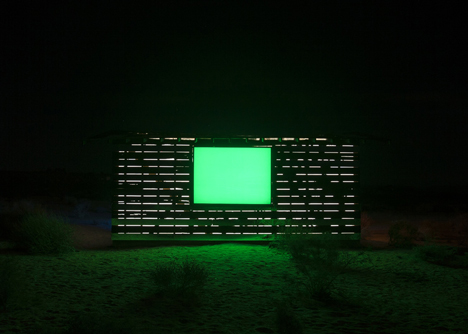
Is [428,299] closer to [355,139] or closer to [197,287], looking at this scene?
[197,287]

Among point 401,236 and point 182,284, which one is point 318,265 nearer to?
point 182,284

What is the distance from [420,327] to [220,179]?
705 centimetres

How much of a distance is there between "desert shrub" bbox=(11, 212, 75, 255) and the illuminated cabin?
1632 millimetres

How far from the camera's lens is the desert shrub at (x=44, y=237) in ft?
32.1

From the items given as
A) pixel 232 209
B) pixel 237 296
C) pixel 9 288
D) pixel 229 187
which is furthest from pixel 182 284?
pixel 229 187

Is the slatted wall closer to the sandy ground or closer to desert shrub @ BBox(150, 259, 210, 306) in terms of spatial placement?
the sandy ground

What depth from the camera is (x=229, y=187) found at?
37.7 feet

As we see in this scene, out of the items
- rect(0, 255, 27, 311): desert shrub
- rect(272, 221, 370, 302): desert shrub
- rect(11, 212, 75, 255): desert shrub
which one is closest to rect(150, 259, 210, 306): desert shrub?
rect(272, 221, 370, 302): desert shrub

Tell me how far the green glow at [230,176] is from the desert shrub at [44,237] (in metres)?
3.34

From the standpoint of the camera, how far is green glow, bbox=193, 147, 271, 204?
11492 millimetres

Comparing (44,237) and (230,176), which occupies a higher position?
(230,176)

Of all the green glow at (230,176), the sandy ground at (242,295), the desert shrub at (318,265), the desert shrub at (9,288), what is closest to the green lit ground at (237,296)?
the sandy ground at (242,295)

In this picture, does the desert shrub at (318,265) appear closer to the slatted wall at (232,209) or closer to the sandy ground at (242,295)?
the sandy ground at (242,295)

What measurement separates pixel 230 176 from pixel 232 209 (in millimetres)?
888
